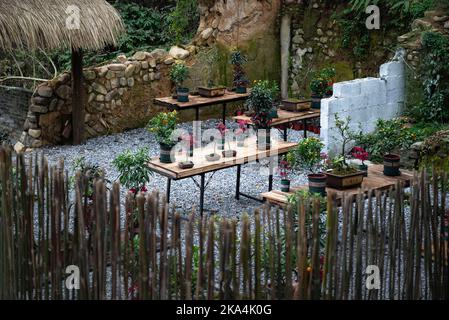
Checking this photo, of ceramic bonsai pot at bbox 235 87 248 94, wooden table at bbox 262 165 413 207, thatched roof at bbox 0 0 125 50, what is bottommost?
wooden table at bbox 262 165 413 207

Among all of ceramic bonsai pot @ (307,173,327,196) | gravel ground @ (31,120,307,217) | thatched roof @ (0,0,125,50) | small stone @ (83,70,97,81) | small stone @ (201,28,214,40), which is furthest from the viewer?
small stone @ (201,28,214,40)

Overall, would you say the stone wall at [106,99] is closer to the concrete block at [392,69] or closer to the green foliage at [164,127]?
the concrete block at [392,69]

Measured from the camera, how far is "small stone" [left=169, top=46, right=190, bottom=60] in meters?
13.0

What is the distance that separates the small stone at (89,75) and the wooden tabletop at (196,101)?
0.91 metres

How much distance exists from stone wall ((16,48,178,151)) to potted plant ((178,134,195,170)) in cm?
336

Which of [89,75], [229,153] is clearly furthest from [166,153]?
[89,75]

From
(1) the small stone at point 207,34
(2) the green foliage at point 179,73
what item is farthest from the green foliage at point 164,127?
(1) the small stone at point 207,34

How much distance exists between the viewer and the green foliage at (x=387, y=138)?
365 inches

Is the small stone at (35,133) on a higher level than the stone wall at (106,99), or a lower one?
lower

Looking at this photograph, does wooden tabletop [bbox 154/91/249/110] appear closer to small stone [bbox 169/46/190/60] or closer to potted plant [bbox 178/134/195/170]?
small stone [bbox 169/46/190/60]

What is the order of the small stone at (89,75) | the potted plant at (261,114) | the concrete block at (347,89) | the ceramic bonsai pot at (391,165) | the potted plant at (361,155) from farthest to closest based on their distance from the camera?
the small stone at (89,75)
the concrete block at (347,89)
the potted plant at (261,114)
the ceramic bonsai pot at (391,165)
the potted plant at (361,155)

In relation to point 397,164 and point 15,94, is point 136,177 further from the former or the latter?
point 15,94

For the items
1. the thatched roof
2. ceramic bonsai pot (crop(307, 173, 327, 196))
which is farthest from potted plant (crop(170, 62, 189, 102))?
ceramic bonsai pot (crop(307, 173, 327, 196))
